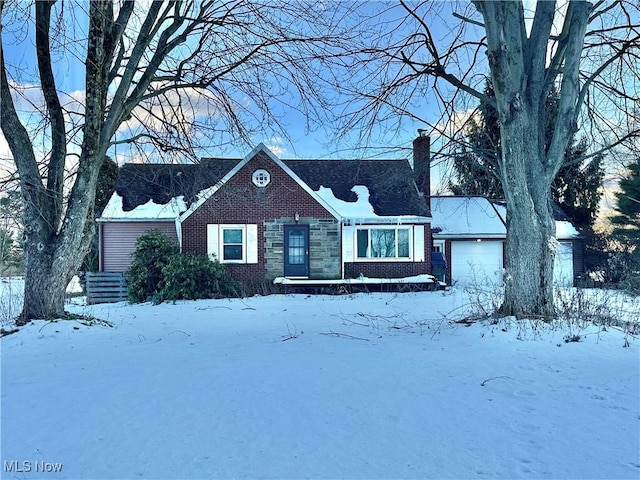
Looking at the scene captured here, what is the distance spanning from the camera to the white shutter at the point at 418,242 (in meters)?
17.4

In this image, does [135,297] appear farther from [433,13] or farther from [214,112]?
[433,13]

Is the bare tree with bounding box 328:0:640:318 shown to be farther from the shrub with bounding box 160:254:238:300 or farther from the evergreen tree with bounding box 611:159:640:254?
the evergreen tree with bounding box 611:159:640:254

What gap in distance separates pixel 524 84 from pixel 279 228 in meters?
10.7

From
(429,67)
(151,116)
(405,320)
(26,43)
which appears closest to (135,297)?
(151,116)

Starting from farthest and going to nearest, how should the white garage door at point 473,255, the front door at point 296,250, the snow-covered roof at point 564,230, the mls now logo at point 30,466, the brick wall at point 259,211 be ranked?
the snow-covered roof at point 564,230, the white garage door at point 473,255, the front door at point 296,250, the brick wall at point 259,211, the mls now logo at point 30,466

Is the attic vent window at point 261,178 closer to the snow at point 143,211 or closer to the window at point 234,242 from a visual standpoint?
the window at point 234,242

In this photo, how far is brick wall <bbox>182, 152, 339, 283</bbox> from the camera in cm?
1619

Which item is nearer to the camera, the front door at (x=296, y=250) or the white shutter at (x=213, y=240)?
the white shutter at (x=213, y=240)

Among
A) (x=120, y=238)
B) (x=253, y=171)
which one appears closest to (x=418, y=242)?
(x=253, y=171)

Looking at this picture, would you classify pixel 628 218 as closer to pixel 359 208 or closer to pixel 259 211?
pixel 359 208

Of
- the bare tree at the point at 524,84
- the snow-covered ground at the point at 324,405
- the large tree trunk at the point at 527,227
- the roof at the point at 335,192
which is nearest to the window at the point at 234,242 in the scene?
the roof at the point at 335,192

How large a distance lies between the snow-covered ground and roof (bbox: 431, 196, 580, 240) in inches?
568

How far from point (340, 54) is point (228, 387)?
23.2 feet

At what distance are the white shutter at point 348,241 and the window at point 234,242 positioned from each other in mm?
3453
